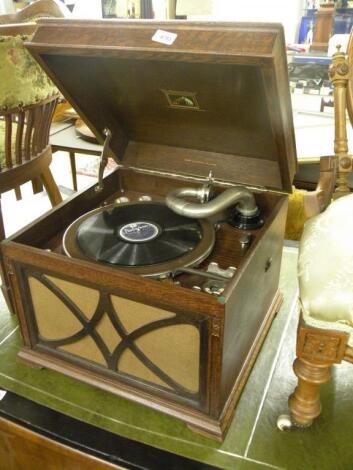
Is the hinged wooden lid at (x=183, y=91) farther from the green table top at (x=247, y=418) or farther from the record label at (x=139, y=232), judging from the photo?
the green table top at (x=247, y=418)

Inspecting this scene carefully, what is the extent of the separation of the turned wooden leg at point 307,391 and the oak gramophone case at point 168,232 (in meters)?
0.14

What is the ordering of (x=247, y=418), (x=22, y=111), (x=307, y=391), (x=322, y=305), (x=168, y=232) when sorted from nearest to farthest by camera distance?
(x=322, y=305)
(x=307, y=391)
(x=247, y=418)
(x=168, y=232)
(x=22, y=111)

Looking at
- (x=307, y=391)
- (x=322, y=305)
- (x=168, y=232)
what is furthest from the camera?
(x=168, y=232)

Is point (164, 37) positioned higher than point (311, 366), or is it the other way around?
point (164, 37)

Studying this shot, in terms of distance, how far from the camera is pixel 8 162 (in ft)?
4.20

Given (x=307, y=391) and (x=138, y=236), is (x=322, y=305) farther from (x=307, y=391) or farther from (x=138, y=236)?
(x=138, y=236)

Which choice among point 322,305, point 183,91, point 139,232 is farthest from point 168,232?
point 322,305

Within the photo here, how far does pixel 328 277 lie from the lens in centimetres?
79

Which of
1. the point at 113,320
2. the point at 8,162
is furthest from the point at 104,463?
the point at 8,162

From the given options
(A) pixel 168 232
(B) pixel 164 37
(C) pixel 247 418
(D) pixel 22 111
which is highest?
(B) pixel 164 37

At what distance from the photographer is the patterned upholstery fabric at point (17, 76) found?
3.58 feet

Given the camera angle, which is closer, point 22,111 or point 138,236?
point 138,236

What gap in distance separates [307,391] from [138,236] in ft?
1.68

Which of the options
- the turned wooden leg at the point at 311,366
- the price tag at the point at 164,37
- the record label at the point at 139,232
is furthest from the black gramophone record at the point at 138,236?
the price tag at the point at 164,37
